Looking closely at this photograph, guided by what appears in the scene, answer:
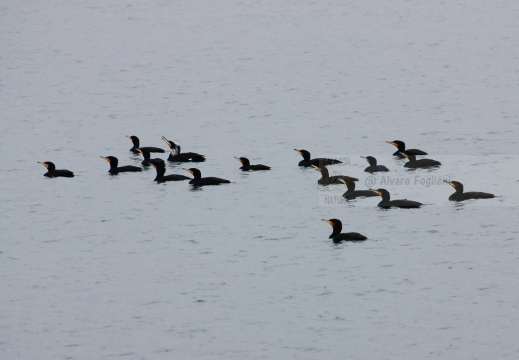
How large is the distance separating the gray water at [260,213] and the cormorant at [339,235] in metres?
0.24

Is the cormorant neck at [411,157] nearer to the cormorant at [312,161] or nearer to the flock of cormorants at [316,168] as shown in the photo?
the flock of cormorants at [316,168]

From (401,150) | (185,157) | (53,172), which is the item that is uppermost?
(401,150)

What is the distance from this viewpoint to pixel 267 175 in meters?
30.1

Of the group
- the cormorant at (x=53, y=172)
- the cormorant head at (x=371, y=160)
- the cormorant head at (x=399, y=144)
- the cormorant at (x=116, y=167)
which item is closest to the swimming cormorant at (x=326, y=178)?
the cormorant head at (x=371, y=160)

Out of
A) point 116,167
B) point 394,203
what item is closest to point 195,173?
point 116,167

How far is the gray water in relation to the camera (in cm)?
1809

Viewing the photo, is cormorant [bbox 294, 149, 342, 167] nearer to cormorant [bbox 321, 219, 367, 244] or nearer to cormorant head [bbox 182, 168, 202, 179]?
cormorant head [bbox 182, 168, 202, 179]

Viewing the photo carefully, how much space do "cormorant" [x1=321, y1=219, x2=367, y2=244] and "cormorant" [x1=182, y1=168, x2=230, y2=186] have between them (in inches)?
241

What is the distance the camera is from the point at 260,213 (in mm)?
25906

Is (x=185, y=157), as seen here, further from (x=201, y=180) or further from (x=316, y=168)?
(x=316, y=168)

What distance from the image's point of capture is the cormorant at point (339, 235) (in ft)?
75.6

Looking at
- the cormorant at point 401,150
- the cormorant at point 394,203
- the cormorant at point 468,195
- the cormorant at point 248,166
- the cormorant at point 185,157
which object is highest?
the cormorant at point 401,150

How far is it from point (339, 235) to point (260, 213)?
10.8ft

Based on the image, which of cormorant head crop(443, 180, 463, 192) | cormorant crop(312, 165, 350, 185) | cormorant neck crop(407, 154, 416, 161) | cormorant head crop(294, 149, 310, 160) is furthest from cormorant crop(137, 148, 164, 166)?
cormorant head crop(443, 180, 463, 192)
